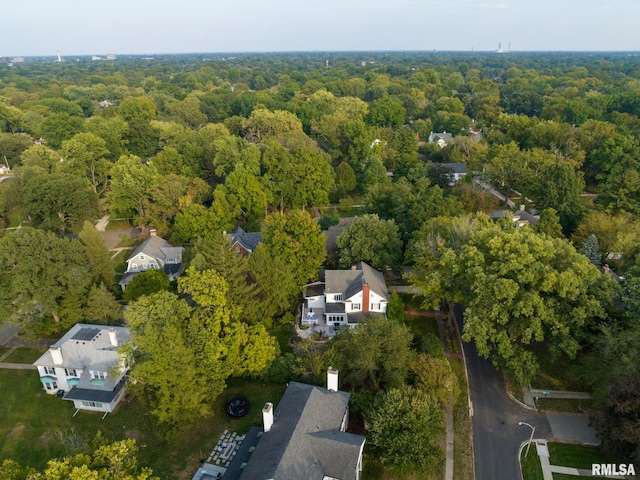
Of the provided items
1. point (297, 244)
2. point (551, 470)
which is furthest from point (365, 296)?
point (551, 470)

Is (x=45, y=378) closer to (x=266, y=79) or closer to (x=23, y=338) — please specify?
(x=23, y=338)

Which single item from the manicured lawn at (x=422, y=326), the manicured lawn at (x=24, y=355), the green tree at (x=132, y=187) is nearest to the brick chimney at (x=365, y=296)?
the manicured lawn at (x=422, y=326)

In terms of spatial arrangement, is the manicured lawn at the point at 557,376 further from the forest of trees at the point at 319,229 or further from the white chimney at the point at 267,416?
the white chimney at the point at 267,416

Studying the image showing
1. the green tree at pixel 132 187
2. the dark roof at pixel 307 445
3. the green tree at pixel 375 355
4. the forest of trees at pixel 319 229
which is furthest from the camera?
the green tree at pixel 132 187

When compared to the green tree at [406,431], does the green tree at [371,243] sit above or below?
above

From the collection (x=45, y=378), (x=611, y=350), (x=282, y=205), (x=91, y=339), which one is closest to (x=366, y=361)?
(x=611, y=350)

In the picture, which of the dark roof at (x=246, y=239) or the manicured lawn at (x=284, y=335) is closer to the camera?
the manicured lawn at (x=284, y=335)
